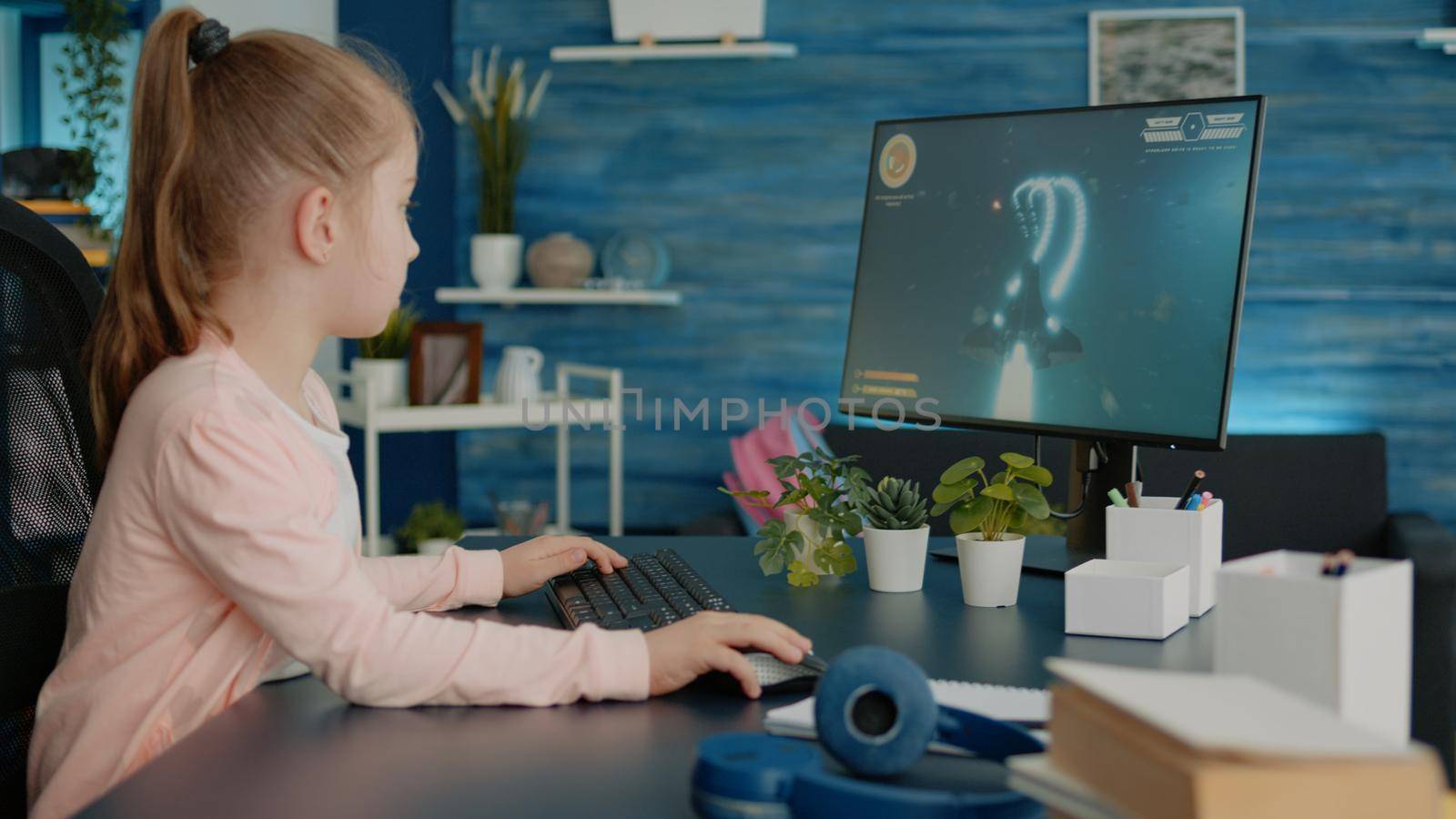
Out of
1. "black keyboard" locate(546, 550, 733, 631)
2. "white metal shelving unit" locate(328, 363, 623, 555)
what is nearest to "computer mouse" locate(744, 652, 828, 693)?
"black keyboard" locate(546, 550, 733, 631)

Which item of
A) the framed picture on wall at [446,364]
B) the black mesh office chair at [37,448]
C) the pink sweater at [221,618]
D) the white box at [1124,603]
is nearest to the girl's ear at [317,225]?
the pink sweater at [221,618]

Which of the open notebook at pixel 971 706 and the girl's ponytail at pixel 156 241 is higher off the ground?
the girl's ponytail at pixel 156 241

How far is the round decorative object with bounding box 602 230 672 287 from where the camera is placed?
139 inches

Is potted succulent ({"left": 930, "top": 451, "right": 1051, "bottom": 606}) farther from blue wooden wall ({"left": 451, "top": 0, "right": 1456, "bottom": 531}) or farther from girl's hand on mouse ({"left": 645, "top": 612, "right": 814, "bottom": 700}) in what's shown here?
blue wooden wall ({"left": 451, "top": 0, "right": 1456, "bottom": 531})

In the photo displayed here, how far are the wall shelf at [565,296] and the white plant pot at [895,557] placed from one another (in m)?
2.25

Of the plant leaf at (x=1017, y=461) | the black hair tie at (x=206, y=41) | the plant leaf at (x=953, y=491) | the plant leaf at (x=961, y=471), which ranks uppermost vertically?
the black hair tie at (x=206, y=41)

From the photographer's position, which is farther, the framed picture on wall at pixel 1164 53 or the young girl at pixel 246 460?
the framed picture on wall at pixel 1164 53

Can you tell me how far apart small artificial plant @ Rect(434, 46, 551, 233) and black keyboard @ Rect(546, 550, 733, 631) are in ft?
7.99

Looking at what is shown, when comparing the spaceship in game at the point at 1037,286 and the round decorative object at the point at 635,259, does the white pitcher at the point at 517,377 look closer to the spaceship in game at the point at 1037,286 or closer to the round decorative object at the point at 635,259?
the round decorative object at the point at 635,259

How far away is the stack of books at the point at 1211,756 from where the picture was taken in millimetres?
458

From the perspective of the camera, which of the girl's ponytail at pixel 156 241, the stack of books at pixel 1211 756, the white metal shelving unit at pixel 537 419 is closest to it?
the stack of books at pixel 1211 756

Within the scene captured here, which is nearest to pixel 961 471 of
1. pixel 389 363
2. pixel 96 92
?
pixel 389 363

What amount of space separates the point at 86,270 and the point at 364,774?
0.63m

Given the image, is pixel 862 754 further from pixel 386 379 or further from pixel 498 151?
pixel 498 151
